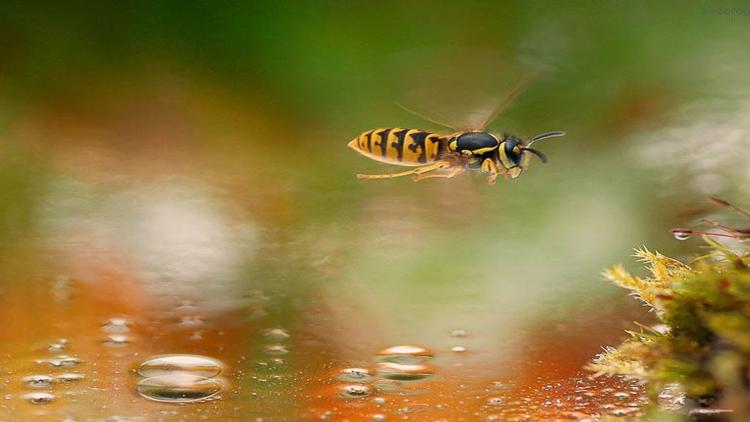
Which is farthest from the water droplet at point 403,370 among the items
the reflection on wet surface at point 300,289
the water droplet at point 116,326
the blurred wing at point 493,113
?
the blurred wing at point 493,113

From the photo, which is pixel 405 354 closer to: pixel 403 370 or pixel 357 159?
pixel 403 370

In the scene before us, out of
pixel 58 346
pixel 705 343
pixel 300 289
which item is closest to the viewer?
pixel 705 343

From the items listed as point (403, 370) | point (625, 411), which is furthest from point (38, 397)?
point (625, 411)

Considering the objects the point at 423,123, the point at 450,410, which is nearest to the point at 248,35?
the point at 423,123

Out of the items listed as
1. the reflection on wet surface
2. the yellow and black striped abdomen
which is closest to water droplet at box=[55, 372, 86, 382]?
the reflection on wet surface

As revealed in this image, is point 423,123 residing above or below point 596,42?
below

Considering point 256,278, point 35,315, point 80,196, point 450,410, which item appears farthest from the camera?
point 80,196

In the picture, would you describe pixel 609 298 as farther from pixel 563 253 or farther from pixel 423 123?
pixel 423 123
